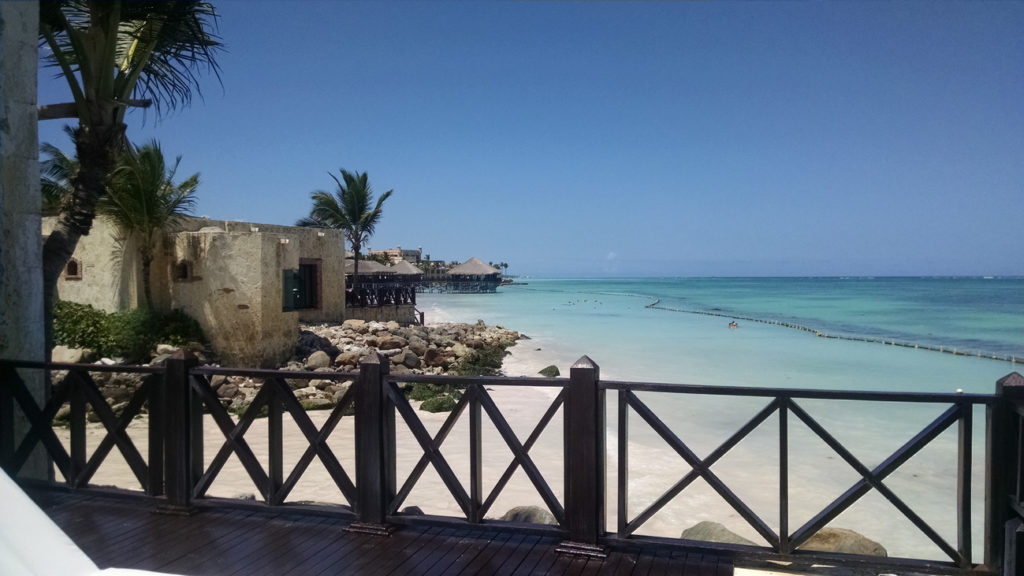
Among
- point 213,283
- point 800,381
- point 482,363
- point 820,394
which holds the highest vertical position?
point 213,283

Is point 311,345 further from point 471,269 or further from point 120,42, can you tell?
point 471,269

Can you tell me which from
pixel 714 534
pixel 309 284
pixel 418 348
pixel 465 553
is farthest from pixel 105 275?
pixel 714 534

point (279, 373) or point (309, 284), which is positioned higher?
point (309, 284)

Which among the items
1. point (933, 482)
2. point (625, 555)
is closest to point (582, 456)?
point (625, 555)

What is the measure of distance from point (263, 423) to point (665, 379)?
12.7 meters

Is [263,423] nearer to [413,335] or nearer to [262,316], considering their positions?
[262,316]

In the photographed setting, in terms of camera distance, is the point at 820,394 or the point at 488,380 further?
the point at 488,380

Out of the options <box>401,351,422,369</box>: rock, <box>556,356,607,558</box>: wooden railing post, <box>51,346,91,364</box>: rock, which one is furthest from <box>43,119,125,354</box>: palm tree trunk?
<box>401,351,422,369</box>: rock

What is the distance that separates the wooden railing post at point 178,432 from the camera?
4.02 m

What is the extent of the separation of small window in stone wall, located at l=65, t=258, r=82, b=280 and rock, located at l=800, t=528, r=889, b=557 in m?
15.2

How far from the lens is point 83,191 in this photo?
635cm

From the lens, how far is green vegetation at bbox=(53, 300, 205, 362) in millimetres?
12625

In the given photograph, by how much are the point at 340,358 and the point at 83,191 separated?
30.0 feet

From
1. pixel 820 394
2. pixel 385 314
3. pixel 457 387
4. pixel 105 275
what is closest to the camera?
pixel 820 394
